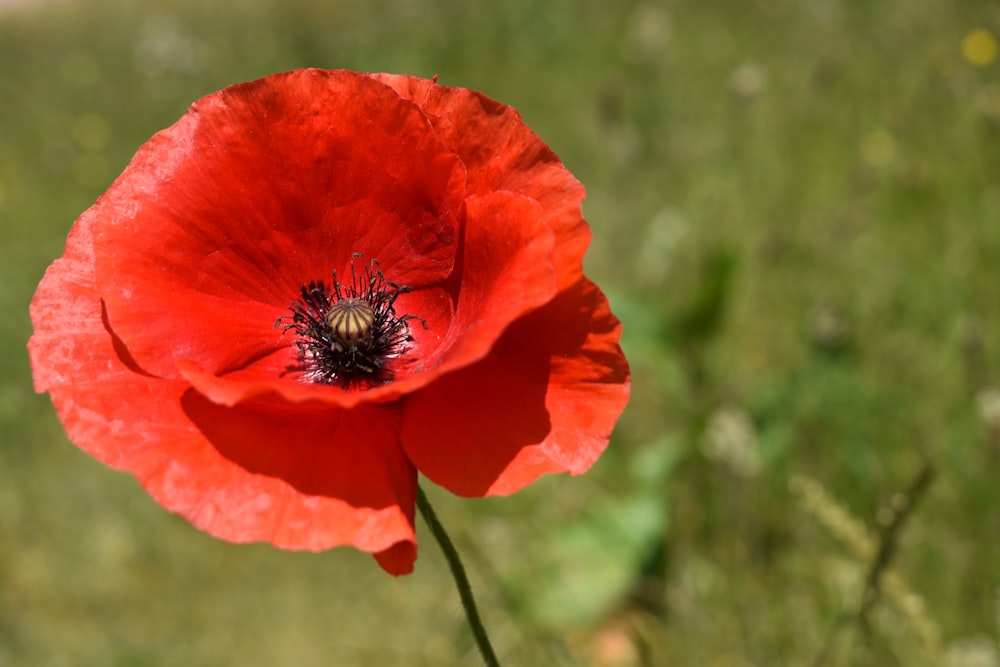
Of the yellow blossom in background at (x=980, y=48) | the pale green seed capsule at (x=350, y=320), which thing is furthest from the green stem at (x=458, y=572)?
the yellow blossom in background at (x=980, y=48)

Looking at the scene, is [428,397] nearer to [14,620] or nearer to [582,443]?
[582,443]

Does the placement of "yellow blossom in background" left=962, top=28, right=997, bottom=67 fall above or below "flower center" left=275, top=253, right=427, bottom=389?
below

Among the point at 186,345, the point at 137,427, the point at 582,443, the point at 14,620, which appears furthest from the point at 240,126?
the point at 14,620

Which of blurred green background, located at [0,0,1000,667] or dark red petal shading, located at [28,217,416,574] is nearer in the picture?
dark red petal shading, located at [28,217,416,574]

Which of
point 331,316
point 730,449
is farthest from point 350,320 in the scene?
point 730,449

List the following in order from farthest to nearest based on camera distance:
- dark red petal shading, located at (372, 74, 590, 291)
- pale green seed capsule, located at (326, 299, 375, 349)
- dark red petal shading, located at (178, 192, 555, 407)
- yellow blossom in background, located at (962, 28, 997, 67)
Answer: yellow blossom in background, located at (962, 28, 997, 67), pale green seed capsule, located at (326, 299, 375, 349), dark red petal shading, located at (372, 74, 590, 291), dark red petal shading, located at (178, 192, 555, 407)

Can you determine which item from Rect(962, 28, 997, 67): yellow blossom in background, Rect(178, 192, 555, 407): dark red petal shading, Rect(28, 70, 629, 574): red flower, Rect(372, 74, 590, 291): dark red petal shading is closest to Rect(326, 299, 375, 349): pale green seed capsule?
Rect(28, 70, 629, 574): red flower

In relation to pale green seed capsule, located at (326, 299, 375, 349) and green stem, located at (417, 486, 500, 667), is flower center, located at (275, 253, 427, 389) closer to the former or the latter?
pale green seed capsule, located at (326, 299, 375, 349)
